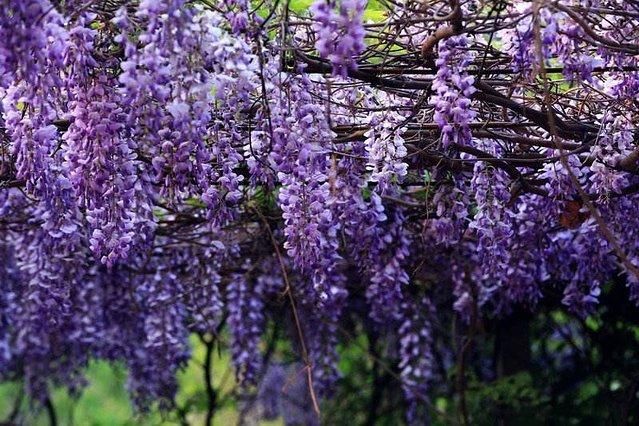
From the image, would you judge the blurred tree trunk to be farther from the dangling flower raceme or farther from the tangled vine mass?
the dangling flower raceme

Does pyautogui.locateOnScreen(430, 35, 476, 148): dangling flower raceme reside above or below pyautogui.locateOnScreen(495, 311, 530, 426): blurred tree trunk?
below

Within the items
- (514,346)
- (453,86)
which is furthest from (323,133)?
(514,346)

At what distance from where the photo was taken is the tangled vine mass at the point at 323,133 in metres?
3.19

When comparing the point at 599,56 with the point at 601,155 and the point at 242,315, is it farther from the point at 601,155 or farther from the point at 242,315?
the point at 242,315

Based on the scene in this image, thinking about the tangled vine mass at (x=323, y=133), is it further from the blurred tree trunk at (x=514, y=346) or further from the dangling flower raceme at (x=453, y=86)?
the blurred tree trunk at (x=514, y=346)

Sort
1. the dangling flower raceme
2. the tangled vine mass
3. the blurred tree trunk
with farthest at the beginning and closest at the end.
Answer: the blurred tree trunk → the dangling flower raceme → the tangled vine mass

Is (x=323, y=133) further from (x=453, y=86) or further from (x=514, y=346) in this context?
(x=514, y=346)

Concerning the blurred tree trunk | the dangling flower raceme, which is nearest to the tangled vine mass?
the dangling flower raceme

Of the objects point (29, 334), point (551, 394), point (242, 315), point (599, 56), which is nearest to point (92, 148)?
point (599, 56)

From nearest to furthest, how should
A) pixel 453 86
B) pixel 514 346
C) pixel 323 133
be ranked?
1. pixel 453 86
2. pixel 323 133
3. pixel 514 346

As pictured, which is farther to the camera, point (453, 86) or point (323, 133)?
point (323, 133)

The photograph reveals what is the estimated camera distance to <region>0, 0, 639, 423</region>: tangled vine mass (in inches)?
125

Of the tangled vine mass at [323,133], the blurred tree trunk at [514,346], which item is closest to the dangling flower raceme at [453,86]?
the tangled vine mass at [323,133]

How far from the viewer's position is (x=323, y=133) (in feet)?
12.5
